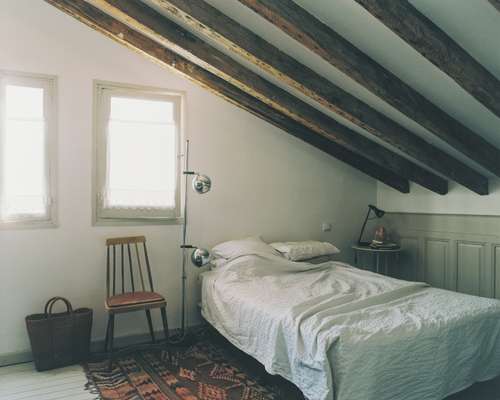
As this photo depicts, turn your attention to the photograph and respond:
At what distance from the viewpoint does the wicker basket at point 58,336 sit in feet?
10.2

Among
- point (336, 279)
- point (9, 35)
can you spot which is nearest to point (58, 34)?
point (9, 35)

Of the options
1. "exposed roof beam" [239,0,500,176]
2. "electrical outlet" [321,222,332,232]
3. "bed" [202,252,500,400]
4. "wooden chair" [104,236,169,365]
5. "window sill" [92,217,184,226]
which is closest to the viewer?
"bed" [202,252,500,400]

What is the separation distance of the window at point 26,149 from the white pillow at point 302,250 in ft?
6.62

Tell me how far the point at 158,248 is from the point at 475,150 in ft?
9.05

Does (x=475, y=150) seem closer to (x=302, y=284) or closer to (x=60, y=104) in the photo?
(x=302, y=284)

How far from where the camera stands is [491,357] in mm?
2697

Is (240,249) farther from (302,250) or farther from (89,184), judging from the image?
A: (89,184)

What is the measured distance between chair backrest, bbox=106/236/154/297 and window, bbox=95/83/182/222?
221 millimetres

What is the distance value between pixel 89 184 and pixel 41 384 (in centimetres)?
153

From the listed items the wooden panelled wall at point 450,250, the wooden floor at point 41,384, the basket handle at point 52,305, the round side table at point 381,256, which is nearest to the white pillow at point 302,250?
the round side table at point 381,256

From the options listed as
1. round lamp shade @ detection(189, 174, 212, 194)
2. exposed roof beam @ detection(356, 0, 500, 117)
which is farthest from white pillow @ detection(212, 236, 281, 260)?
exposed roof beam @ detection(356, 0, 500, 117)

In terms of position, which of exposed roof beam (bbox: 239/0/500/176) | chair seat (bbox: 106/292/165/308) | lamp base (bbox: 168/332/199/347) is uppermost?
exposed roof beam (bbox: 239/0/500/176)

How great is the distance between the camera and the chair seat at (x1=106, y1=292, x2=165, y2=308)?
124 inches

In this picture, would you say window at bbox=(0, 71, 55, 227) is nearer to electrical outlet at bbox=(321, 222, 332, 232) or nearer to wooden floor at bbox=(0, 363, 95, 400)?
wooden floor at bbox=(0, 363, 95, 400)
